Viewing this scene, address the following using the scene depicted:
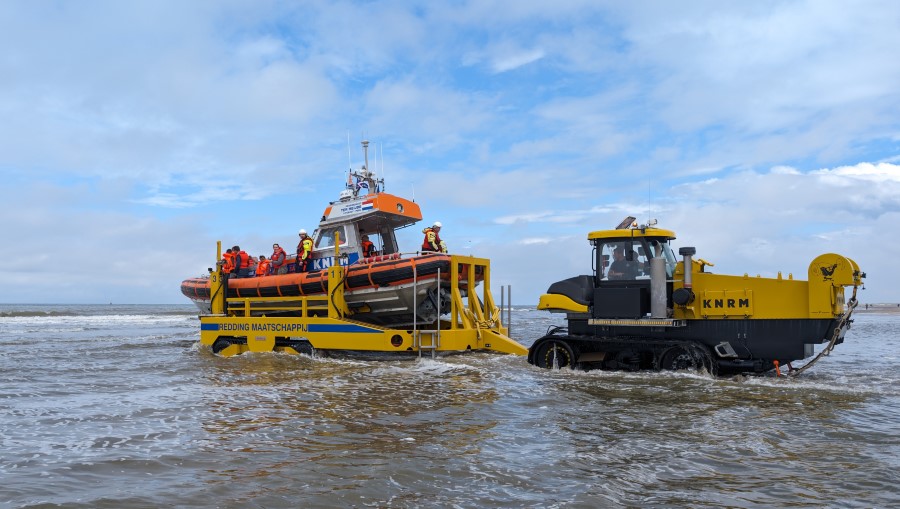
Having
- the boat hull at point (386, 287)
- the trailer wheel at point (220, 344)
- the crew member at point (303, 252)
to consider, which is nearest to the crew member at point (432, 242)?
the boat hull at point (386, 287)

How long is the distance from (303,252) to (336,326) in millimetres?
2717

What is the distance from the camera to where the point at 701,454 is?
5.75 metres

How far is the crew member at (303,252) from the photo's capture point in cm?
1538

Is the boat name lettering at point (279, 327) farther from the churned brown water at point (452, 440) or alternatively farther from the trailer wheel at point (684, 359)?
the trailer wheel at point (684, 359)

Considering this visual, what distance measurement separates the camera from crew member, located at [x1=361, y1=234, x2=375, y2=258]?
51.6ft

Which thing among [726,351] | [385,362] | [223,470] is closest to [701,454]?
[223,470]

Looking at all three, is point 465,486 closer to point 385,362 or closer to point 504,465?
point 504,465

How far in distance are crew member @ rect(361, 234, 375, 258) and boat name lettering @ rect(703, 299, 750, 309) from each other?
808 centimetres

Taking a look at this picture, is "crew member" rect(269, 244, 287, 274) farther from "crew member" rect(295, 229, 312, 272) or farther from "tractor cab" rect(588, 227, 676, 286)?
"tractor cab" rect(588, 227, 676, 286)

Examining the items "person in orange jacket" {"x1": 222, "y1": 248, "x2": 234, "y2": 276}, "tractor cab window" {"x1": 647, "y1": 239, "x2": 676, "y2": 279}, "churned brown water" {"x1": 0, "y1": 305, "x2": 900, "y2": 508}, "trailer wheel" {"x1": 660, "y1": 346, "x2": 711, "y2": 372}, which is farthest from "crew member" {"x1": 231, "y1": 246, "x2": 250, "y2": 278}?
"trailer wheel" {"x1": 660, "y1": 346, "x2": 711, "y2": 372}

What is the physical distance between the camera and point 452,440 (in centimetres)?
638

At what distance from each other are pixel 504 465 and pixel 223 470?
2.31 metres

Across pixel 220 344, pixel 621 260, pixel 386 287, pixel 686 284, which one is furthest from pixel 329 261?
pixel 686 284

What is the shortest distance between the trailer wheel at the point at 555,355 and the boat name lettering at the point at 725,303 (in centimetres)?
234
